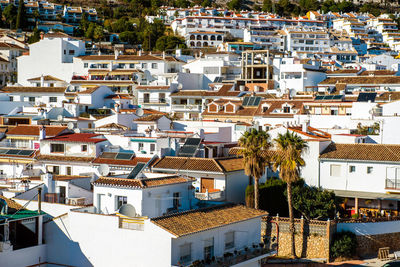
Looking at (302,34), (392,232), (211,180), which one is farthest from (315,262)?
(302,34)

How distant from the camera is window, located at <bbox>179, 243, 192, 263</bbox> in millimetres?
25083

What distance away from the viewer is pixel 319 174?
3994cm

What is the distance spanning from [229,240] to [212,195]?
7778 mm

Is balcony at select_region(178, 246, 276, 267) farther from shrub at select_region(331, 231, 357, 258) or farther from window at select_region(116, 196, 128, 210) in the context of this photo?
shrub at select_region(331, 231, 357, 258)

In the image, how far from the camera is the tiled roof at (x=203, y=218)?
24.8 m

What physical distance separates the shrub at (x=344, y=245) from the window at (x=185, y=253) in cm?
1121

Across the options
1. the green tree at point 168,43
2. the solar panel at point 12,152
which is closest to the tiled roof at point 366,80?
the green tree at point 168,43

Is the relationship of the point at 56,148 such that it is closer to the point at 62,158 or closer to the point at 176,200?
the point at 62,158

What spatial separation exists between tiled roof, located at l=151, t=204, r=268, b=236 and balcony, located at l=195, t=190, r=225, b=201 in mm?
4906

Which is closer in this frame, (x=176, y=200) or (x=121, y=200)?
(x=121, y=200)

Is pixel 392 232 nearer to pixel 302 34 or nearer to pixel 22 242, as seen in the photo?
pixel 22 242

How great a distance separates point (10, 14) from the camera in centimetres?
13238

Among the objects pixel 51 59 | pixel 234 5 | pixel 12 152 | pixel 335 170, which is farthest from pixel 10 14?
pixel 335 170

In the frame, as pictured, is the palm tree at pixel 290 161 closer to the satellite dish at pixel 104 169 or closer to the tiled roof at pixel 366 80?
the satellite dish at pixel 104 169
